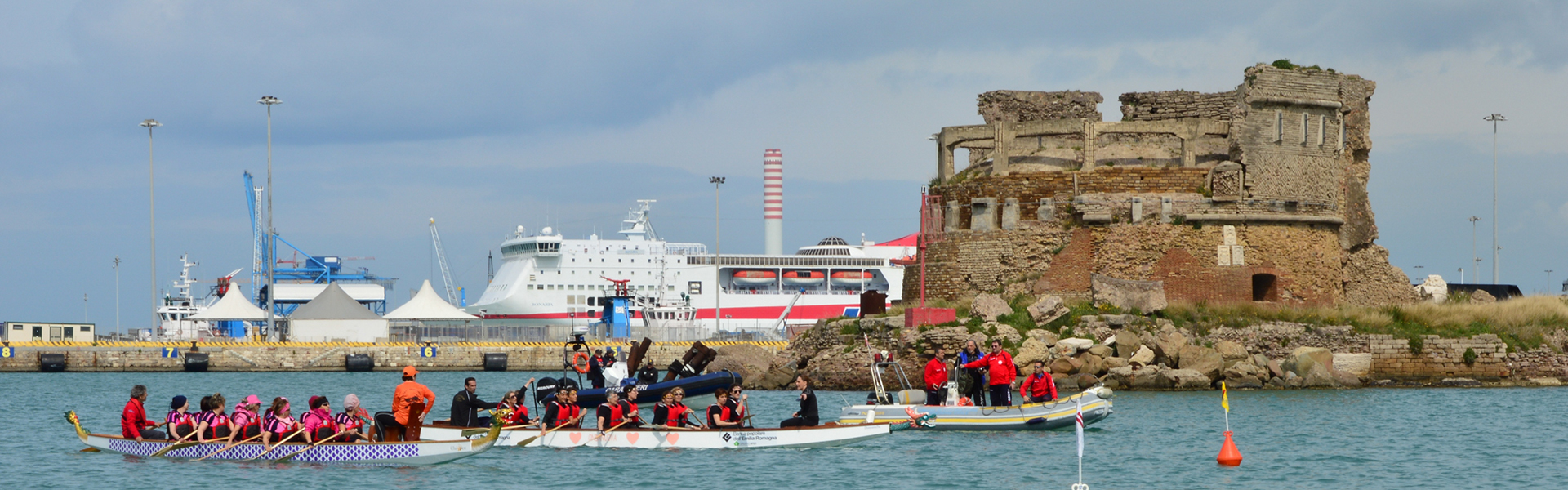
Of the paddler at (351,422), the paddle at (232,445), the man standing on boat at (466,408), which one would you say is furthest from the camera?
the man standing on boat at (466,408)

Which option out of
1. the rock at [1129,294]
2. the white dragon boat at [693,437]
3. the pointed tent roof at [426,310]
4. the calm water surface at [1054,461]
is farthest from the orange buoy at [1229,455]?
the pointed tent roof at [426,310]

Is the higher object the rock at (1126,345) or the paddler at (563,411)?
the rock at (1126,345)

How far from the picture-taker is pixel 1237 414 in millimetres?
29312

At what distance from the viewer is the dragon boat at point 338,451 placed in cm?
2027

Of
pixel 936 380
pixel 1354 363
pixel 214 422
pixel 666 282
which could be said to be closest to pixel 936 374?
pixel 936 380

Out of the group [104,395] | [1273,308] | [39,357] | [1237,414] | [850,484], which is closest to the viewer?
[850,484]

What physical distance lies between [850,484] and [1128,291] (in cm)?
1948

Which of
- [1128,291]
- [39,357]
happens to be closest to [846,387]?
[1128,291]

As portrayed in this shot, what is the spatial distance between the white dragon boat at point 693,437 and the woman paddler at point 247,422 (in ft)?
7.58

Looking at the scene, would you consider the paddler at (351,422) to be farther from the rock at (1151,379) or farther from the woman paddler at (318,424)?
the rock at (1151,379)

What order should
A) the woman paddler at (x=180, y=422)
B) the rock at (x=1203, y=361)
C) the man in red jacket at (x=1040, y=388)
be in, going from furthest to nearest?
1. the rock at (x=1203, y=361)
2. the man in red jacket at (x=1040, y=388)
3. the woman paddler at (x=180, y=422)

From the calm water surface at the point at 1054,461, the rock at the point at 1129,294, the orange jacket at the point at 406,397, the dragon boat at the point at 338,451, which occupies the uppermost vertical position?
the rock at the point at 1129,294

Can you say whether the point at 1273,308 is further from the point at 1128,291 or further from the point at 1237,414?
the point at 1237,414

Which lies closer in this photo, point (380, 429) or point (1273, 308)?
point (380, 429)
